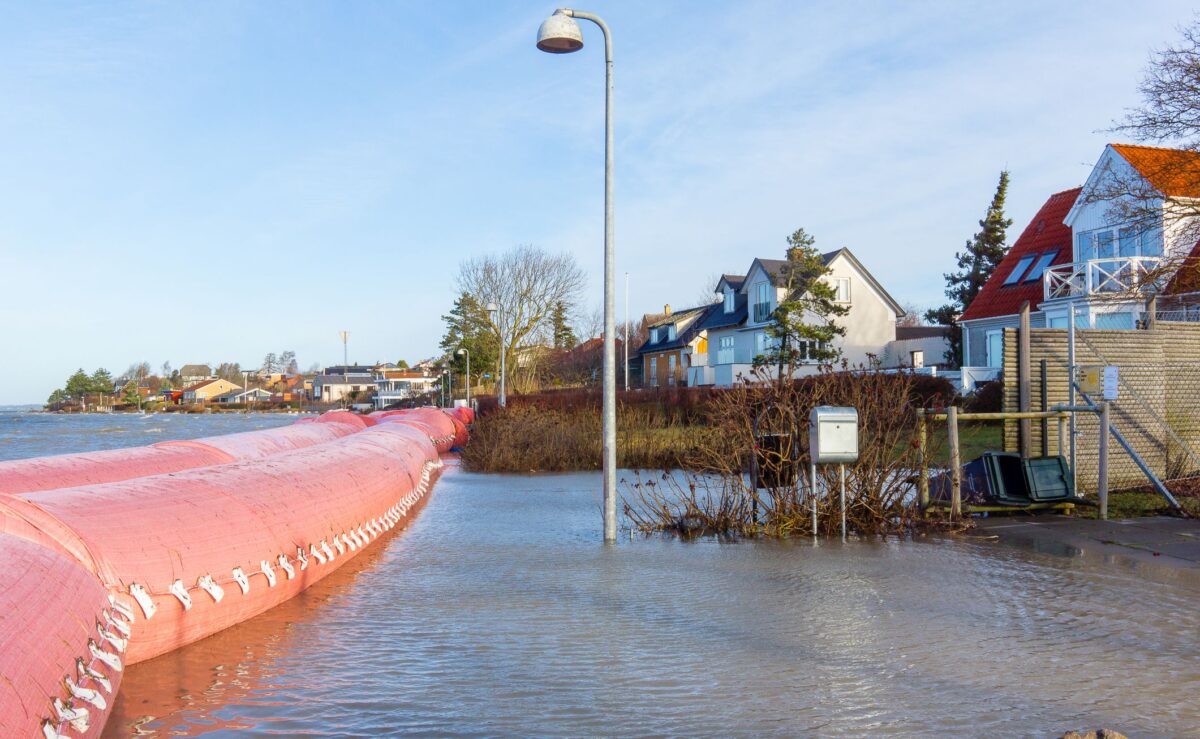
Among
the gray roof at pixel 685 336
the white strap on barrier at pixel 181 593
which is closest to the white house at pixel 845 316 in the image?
the gray roof at pixel 685 336

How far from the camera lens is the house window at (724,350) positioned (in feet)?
A: 196

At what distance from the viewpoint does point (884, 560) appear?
372 inches

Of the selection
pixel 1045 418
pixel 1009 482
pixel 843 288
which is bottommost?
pixel 1009 482

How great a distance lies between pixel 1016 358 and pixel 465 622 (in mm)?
8545

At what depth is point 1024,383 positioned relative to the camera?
12.4 m

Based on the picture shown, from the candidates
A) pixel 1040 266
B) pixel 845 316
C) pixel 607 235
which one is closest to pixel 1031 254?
pixel 1040 266

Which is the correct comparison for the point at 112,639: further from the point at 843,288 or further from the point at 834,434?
the point at 843,288

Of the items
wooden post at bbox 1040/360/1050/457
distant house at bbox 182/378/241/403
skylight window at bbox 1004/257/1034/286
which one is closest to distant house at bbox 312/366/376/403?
distant house at bbox 182/378/241/403

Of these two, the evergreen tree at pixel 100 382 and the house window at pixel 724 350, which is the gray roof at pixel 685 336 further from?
the evergreen tree at pixel 100 382

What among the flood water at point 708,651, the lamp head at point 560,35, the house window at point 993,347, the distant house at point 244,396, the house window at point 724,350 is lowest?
the flood water at point 708,651

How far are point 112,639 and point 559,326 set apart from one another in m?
56.0

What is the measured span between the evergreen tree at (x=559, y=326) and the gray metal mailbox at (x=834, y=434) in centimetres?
4846

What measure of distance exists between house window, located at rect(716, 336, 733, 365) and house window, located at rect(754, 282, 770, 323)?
4.46 metres

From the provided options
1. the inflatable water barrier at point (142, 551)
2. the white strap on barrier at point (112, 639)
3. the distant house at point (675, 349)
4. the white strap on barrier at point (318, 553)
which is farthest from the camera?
the distant house at point (675, 349)
